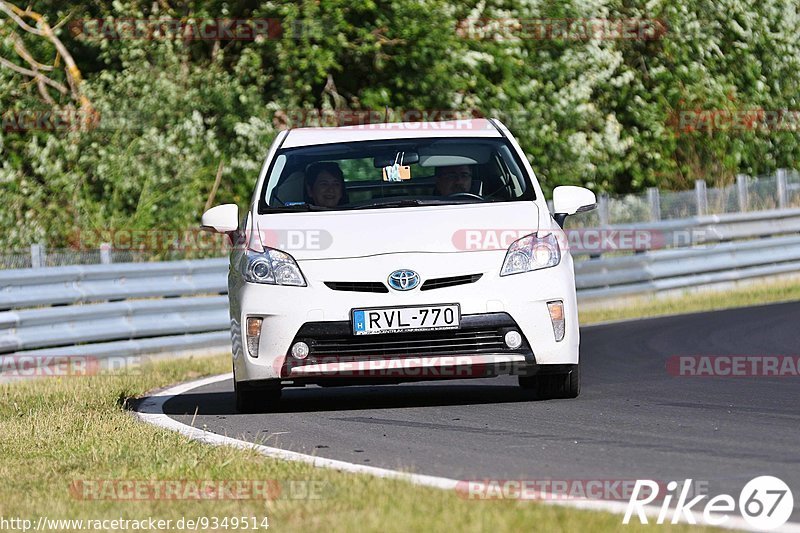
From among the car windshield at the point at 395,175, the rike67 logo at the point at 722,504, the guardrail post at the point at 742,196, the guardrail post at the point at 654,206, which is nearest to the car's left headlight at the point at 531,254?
the car windshield at the point at 395,175

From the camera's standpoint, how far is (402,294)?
8.04 m

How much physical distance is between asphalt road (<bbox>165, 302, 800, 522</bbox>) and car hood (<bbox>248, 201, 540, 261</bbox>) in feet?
2.98

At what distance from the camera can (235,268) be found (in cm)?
867

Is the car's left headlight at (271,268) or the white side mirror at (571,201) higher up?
the white side mirror at (571,201)

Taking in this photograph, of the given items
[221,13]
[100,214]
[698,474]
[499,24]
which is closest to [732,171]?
[499,24]

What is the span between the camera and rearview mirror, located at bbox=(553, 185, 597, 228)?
8.94m

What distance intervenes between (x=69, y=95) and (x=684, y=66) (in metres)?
11.3

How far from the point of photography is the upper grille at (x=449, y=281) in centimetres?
807

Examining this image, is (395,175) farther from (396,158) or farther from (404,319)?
(404,319)

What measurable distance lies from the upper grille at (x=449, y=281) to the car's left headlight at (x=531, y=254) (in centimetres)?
16

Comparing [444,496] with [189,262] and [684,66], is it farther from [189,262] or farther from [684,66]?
[684,66]

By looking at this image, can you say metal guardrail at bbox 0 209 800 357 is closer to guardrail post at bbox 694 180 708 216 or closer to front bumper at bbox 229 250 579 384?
guardrail post at bbox 694 180 708 216

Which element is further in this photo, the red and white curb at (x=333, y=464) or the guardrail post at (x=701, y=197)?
the guardrail post at (x=701, y=197)

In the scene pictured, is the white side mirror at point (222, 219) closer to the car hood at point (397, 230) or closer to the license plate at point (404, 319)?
the car hood at point (397, 230)
